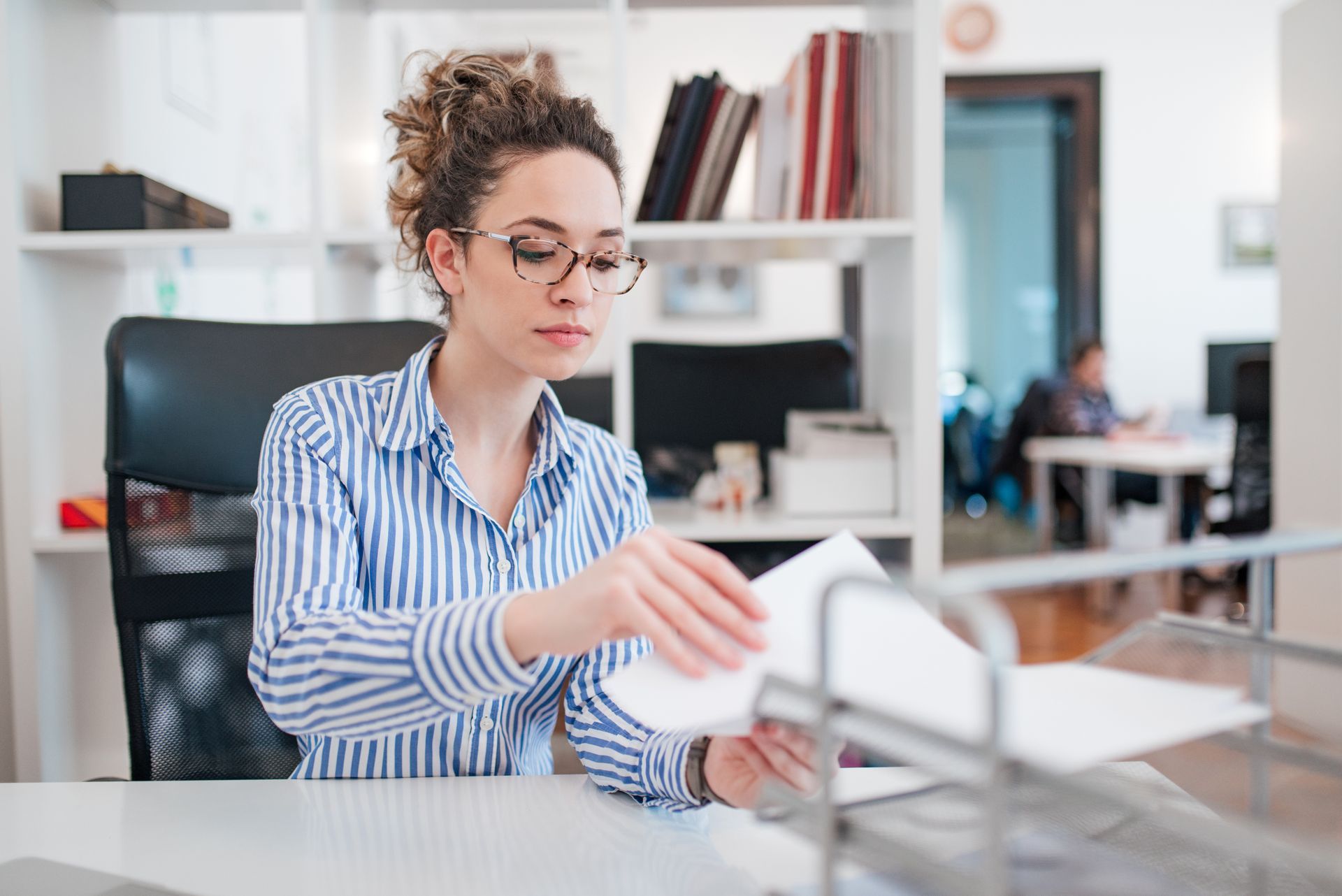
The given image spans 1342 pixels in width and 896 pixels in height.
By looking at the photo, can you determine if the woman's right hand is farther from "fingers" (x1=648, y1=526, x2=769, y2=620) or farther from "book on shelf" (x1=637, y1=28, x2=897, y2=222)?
"book on shelf" (x1=637, y1=28, x2=897, y2=222)

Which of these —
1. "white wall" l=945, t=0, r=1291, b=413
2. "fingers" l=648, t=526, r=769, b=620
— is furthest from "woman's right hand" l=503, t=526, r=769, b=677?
"white wall" l=945, t=0, r=1291, b=413

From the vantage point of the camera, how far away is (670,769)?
2.70 ft

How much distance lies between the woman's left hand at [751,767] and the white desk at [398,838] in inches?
1.0

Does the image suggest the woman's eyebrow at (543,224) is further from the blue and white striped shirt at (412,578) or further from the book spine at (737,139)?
the book spine at (737,139)

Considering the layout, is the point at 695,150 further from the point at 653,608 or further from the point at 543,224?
the point at 653,608

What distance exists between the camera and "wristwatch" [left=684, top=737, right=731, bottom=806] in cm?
82

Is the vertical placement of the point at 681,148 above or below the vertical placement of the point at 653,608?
above

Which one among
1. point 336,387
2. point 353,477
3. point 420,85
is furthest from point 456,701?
point 420,85

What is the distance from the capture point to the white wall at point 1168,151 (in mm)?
6195

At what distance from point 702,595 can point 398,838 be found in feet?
1.11

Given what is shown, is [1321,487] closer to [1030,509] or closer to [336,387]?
[336,387]

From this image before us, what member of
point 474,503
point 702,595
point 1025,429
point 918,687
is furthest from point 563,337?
point 1025,429

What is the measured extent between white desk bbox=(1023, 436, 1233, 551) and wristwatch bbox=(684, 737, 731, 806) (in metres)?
3.86

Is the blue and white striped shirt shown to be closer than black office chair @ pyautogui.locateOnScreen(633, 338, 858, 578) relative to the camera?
Yes
